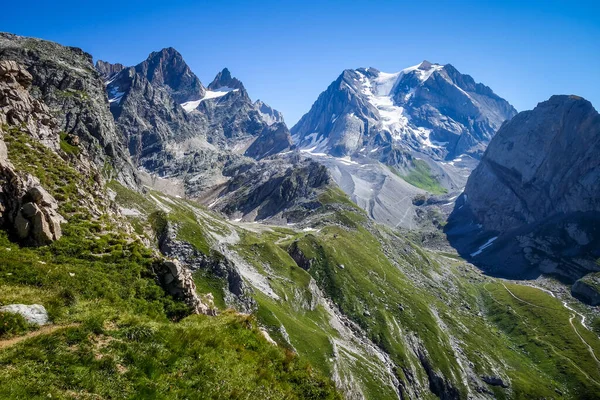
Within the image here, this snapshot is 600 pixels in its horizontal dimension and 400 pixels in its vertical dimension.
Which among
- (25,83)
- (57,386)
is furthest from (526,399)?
(25,83)

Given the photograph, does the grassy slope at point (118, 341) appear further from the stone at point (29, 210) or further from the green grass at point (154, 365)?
the stone at point (29, 210)

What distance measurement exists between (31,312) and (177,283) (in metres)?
8.80

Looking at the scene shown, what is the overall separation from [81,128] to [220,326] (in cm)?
19402

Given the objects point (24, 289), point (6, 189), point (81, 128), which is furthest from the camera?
point (81, 128)

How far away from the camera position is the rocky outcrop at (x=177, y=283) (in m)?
23.8

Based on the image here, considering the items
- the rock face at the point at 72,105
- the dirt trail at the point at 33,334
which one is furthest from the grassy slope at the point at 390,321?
the rock face at the point at 72,105

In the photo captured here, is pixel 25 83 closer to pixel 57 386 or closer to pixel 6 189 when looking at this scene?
pixel 6 189

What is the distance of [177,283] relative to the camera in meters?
24.1

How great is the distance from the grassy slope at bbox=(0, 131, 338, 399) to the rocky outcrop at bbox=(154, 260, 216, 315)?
2.27 ft

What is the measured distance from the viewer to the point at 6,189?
75.1ft

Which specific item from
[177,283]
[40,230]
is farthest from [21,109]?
[177,283]

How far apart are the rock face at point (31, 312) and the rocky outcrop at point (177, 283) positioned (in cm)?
789

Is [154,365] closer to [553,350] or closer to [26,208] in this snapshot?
[26,208]

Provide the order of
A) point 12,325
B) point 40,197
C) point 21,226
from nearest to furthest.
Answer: point 12,325, point 21,226, point 40,197
